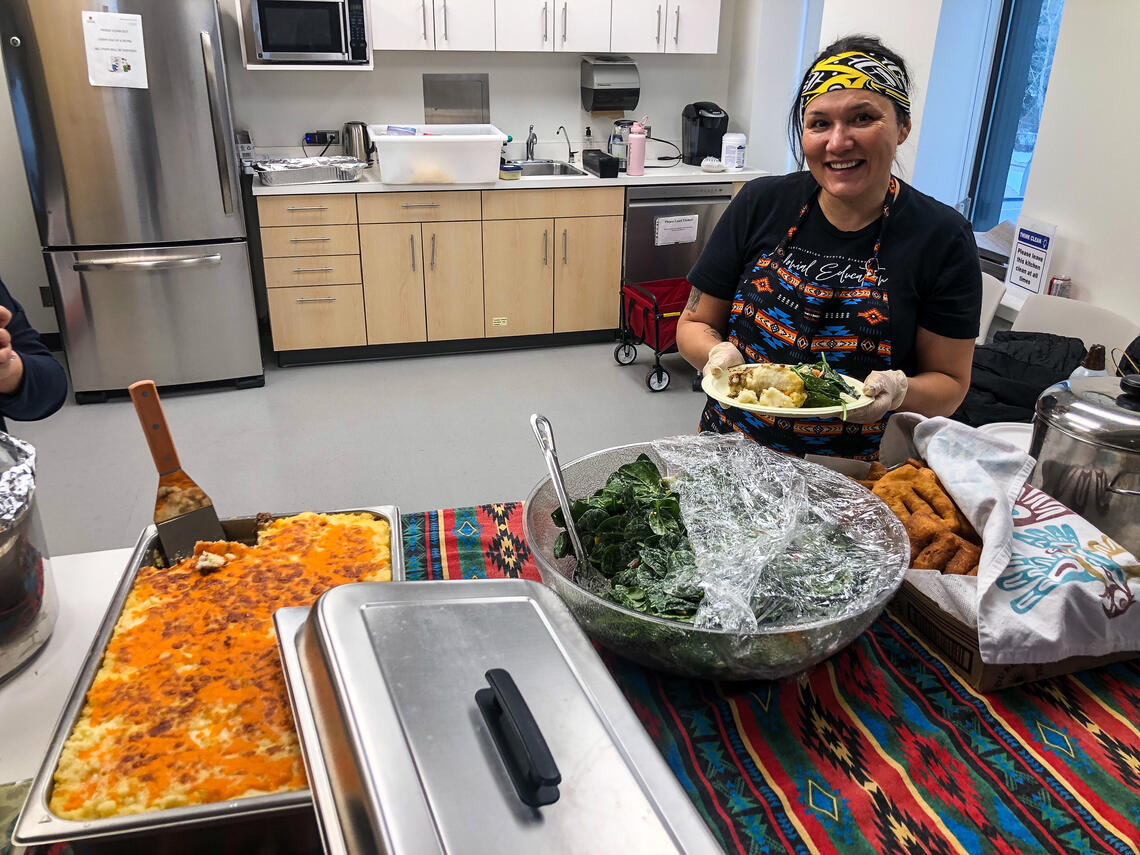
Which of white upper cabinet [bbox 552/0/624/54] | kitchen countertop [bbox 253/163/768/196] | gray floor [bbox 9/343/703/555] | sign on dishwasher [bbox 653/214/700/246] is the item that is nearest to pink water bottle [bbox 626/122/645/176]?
kitchen countertop [bbox 253/163/768/196]

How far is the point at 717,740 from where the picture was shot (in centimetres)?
90

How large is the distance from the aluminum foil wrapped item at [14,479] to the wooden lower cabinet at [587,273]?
12.1 ft

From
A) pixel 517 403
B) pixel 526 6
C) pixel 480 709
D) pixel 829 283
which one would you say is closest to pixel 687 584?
pixel 480 709

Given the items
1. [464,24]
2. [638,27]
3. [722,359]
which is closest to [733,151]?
[638,27]

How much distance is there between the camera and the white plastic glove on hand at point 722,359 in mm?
1534

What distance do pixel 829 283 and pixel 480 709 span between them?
1.19 m

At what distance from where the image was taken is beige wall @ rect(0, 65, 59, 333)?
4160 mm

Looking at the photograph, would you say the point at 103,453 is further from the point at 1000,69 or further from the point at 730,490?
the point at 1000,69

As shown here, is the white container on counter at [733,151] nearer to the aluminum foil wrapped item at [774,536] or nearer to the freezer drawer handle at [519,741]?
the aluminum foil wrapped item at [774,536]

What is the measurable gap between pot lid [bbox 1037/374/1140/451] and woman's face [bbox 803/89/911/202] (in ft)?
1.71

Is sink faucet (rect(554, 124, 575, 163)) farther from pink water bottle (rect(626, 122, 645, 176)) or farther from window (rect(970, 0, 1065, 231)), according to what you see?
window (rect(970, 0, 1065, 231))

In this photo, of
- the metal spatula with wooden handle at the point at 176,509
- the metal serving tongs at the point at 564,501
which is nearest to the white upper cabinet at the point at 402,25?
the metal spatula with wooden handle at the point at 176,509

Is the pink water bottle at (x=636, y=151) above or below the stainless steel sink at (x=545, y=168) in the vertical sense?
above

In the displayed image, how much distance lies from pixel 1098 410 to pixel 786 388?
0.48m
